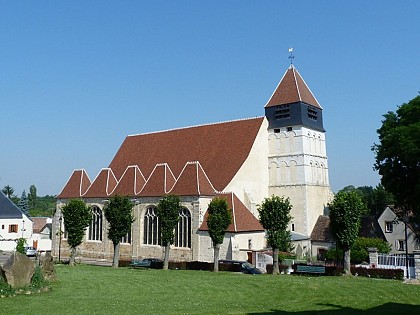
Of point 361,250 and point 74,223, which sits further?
point 361,250

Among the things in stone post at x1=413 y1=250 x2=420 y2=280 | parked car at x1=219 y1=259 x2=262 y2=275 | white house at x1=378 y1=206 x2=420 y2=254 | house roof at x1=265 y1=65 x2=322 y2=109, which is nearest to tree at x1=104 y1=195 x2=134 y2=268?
parked car at x1=219 y1=259 x2=262 y2=275

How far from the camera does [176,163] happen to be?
164 ft

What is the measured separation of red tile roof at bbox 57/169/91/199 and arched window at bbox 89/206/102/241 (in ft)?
10.5

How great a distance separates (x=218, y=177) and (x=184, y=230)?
21.0ft

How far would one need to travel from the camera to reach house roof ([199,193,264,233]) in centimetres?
3911

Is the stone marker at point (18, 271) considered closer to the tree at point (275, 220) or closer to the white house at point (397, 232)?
the tree at point (275, 220)

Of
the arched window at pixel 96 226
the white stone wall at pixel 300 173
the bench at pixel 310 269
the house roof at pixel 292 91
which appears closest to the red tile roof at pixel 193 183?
the white stone wall at pixel 300 173

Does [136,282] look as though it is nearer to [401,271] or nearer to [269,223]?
[269,223]

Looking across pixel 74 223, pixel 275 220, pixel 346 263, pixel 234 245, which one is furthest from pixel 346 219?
pixel 74 223

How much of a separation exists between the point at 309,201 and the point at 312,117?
9519 mm

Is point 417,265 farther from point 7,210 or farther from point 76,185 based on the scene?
point 7,210

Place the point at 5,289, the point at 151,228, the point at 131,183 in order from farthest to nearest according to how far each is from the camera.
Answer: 1. the point at 131,183
2. the point at 151,228
3. the point at 5,289

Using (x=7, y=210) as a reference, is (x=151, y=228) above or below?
below

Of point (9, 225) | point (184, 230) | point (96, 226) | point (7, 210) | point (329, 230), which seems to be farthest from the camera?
point (7, 210)
